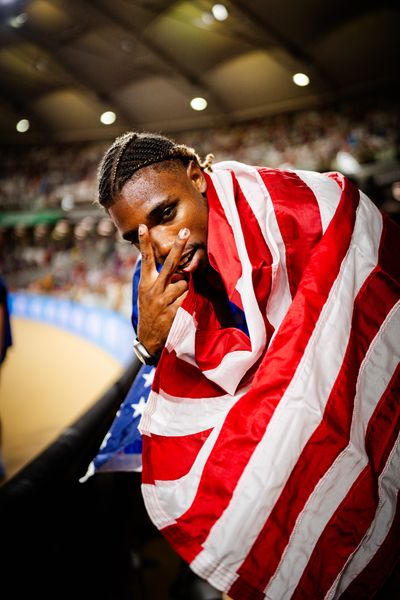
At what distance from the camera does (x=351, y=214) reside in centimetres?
113

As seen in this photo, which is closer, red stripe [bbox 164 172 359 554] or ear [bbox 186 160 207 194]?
red stripe [bbox 164 172 359 554]

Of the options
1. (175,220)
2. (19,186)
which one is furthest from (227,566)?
(19,186)

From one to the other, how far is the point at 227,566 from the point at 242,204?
0.99 metres

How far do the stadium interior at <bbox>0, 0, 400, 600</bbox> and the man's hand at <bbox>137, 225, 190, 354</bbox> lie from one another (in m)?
0.69

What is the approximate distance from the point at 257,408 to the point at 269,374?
3.5 inches

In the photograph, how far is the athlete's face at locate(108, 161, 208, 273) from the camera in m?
1.19

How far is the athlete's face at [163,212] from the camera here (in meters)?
1.19

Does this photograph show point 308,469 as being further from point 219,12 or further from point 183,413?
point 219,12

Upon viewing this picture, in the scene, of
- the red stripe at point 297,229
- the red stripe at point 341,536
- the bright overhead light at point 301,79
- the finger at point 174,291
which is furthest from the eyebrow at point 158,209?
the bright overhead light at point 301,79

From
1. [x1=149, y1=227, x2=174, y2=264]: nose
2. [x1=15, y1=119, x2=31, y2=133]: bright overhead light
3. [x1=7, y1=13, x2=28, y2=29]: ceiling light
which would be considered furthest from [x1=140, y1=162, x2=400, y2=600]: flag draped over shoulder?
[x1=15, y1=119, x2=31, y2=133]: bright overhead light

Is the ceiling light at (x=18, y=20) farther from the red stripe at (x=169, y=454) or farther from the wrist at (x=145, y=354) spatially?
the red stripe at (x=169, y=454)

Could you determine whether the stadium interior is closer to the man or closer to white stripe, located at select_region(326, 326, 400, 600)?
the man

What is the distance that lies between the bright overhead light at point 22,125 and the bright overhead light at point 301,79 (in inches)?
406

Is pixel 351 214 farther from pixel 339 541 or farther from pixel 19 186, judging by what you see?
pixel 19 186
